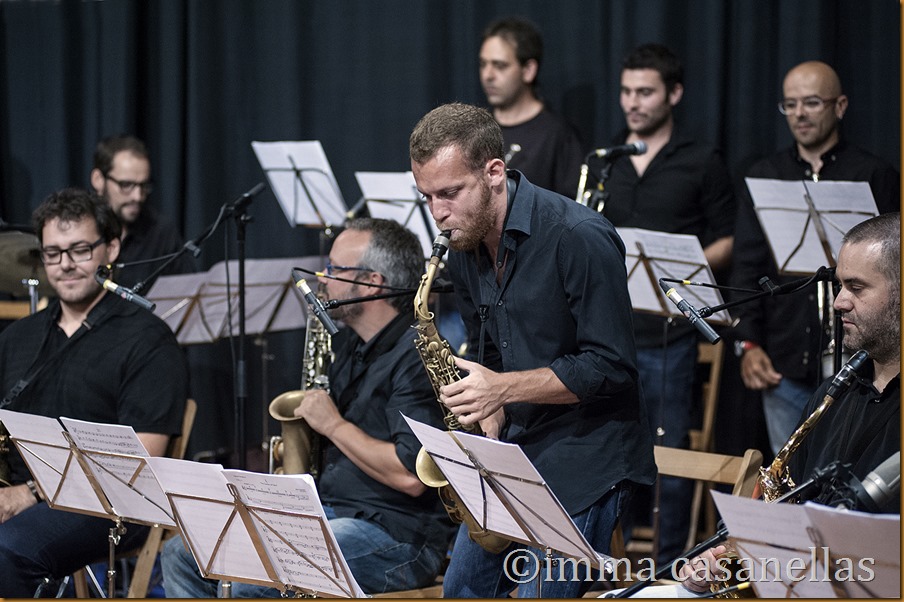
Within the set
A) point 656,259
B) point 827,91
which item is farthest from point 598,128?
point 656,259

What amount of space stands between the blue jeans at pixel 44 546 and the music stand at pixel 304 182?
2217 mm

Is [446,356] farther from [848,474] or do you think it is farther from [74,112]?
[74,112]

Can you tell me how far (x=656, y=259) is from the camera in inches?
175

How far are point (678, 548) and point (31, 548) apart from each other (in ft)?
9.34

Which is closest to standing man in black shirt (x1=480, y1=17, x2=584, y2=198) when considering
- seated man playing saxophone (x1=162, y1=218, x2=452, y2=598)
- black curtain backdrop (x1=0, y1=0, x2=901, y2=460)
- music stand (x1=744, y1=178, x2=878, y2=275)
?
black curtain backdrop (x1=0, y1=0, x2=901, y2=460)

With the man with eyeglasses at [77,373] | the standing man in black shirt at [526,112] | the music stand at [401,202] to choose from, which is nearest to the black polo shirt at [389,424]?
the man with eyeglasses at [77,373]

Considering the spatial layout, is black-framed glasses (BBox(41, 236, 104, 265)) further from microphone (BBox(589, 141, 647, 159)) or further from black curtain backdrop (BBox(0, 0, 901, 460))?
black curtain backdrop (BBox(0, 0, 901, 460))

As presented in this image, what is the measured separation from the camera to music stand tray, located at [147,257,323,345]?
5.09 m

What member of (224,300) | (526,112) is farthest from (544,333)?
(526,112)

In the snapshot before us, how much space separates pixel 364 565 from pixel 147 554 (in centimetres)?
92

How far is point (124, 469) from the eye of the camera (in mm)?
3420

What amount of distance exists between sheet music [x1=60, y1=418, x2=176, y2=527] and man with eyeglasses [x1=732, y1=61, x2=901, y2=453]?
277 cm

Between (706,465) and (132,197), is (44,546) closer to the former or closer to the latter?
(706,465)

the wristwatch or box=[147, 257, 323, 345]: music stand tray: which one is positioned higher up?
box=[147, 257, 323, 345]: music stand tray
